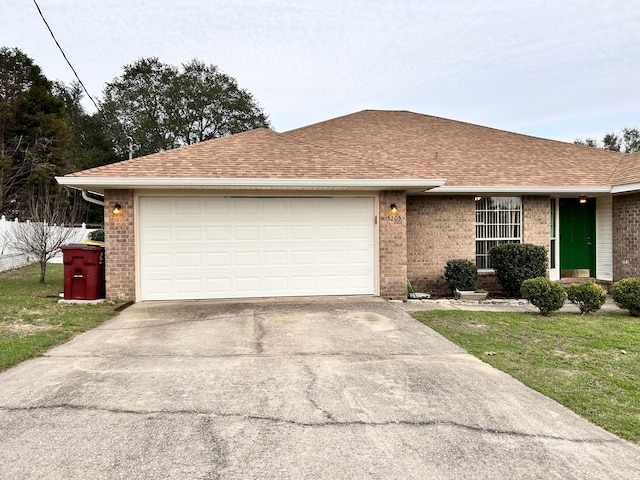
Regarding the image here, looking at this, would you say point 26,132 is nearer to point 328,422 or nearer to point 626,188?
point 626,188

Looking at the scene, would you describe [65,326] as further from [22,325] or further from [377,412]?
[377,412]

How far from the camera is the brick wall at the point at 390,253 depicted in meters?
→ 9.64

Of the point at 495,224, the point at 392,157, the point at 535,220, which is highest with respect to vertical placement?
the point at 392,157

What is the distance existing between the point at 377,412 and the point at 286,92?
30.3 m

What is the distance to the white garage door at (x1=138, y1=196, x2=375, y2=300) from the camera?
922cm

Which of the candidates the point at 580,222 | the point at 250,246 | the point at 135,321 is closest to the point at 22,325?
the point at 135,321

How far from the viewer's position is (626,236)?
11.0m

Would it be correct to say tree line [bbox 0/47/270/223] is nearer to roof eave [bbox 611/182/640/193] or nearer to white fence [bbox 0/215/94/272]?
white fence [bbox 0/215/94/272]

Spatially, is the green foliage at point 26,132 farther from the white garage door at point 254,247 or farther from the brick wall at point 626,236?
the brick wall at point 626,236

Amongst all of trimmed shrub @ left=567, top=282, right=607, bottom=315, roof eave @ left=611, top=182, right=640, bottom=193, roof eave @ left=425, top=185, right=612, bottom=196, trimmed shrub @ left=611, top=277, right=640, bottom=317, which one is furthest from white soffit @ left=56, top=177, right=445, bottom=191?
roof eave @ left=611, top=182, right=640, bottom=193

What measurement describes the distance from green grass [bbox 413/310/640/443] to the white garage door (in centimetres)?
239

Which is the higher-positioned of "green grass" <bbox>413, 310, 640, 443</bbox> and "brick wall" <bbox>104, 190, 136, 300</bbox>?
"brick wall" <bbox>104, 190, 136, 300</bbox>

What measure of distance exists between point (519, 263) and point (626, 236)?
3.25 metres

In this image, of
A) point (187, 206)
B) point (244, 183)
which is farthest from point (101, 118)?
point (244, 183)
